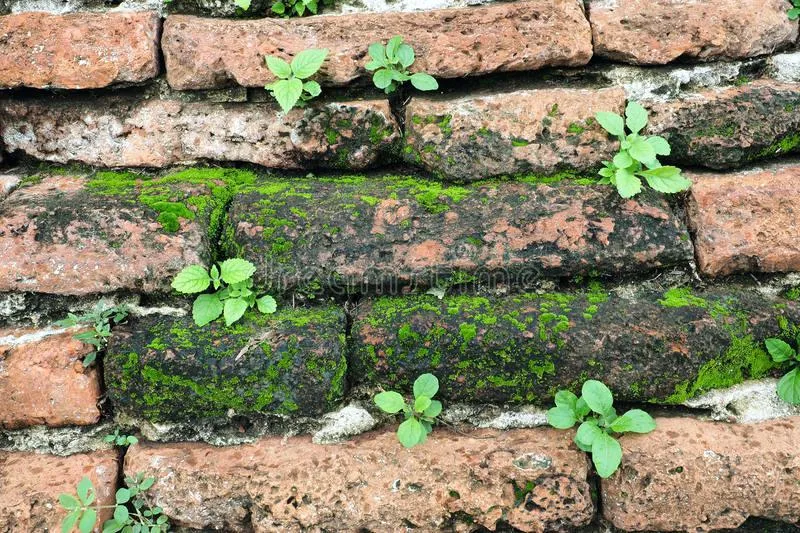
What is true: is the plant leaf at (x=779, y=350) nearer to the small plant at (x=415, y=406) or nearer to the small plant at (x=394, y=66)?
the small plant at (x=415, y=406)

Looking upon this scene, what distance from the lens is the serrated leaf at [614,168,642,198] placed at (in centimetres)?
114

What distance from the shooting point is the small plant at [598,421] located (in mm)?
1065

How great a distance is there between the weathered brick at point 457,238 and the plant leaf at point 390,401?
204 millimetres

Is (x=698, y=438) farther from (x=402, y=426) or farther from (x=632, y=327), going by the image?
(x=402, y=426)

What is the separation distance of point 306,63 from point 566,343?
2.41 ft

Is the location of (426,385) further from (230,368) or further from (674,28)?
(674,28)

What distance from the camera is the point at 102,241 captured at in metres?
1.16

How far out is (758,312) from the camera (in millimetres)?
1149

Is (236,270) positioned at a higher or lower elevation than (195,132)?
lower

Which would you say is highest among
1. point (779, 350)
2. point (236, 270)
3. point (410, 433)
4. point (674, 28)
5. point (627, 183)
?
point (674, 28)

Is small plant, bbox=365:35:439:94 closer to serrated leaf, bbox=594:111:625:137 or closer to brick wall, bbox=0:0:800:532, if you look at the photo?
brick wall, bbox=0:0:800:532

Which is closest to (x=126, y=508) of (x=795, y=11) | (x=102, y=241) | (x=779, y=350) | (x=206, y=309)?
(x=206, y=309)

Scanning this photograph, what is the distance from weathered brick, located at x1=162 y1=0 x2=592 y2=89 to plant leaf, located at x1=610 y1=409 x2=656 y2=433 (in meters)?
0.71

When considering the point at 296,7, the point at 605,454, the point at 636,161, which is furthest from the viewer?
the point at 296,7
